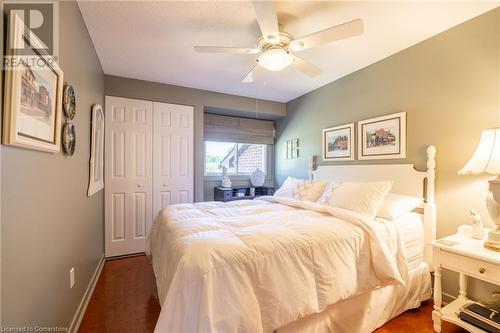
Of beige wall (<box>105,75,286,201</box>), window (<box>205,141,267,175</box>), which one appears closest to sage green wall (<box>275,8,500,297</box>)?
beige wall (<box>105,75,286,201</box>)

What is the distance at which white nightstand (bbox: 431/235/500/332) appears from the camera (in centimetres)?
143

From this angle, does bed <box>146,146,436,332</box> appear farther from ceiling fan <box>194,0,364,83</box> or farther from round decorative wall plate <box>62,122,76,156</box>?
ceiling fan <box>194,0,364,83</box>

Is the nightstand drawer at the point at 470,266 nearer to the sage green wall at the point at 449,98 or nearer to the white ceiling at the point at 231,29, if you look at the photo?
the sage green wall at the point at 449,98

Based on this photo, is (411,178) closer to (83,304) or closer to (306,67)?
(306,67)

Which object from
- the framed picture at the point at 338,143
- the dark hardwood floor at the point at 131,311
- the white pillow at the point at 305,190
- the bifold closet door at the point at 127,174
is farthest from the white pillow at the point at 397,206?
the bifold closet door at the point at 127,174

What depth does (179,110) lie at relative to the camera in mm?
3545

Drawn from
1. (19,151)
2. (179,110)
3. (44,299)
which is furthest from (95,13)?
(44,299)

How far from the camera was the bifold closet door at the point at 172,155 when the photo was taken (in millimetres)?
3410

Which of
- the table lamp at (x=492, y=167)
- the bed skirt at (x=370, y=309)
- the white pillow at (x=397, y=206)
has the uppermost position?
the table lamp at (x=492, y=167)

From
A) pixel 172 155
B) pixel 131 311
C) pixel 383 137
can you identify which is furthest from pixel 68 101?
pixel 383 137

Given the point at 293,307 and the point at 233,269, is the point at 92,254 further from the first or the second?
the point at 293,307

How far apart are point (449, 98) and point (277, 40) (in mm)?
1657

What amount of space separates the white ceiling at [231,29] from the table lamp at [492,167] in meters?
1.09

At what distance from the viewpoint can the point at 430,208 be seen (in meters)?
2.07
